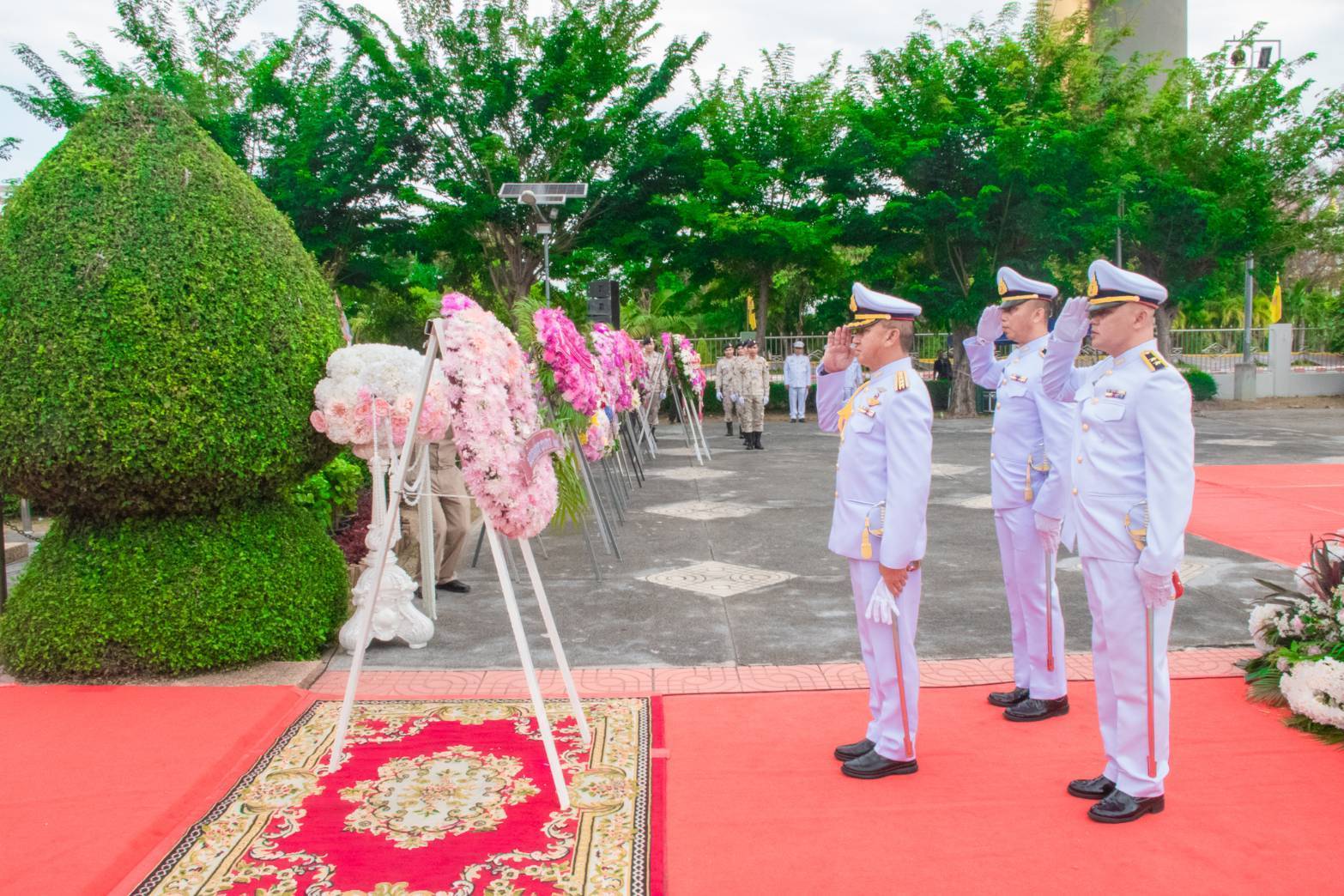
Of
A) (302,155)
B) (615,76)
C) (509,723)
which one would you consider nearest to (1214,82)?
(615,76)

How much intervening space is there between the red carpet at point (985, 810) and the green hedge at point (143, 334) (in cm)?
Result: 252

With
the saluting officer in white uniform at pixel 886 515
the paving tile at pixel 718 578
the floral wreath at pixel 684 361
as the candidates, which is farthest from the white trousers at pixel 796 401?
the saluting officer in white uniform at pixel 886 515

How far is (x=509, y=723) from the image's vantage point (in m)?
4.68

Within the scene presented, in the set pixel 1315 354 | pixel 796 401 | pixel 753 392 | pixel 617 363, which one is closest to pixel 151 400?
pixel 617 363

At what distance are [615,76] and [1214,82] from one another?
15.1 metres

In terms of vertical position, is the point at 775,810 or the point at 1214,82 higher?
the point at 1214,82

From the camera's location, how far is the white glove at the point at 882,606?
12.7 feet

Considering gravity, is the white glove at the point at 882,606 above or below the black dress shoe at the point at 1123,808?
above

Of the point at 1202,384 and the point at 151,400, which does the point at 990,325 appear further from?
the point at 1202,384

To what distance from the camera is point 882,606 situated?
3.87 metres

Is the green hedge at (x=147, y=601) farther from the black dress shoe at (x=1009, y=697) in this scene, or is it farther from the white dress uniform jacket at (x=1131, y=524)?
the white dress uniform jacket at (x=1131, y=524)

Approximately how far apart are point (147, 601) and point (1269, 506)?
32.2ft

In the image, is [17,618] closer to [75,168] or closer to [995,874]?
[75,168]

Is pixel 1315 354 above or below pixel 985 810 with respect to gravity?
above
